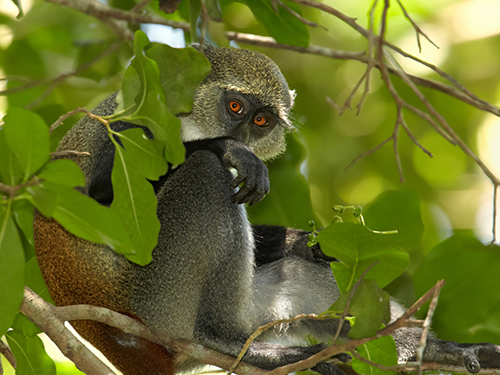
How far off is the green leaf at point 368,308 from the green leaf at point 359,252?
14 cm

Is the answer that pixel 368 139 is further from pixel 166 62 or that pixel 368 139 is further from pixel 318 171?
pixel 166 62

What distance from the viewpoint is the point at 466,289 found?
151 inches

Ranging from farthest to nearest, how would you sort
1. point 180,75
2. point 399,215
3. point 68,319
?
1. point 399,215
2. point 68,319
3. point 180,75

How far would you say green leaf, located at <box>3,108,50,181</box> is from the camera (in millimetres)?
1942

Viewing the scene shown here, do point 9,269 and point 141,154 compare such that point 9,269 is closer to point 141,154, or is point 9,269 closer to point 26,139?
point 26,139

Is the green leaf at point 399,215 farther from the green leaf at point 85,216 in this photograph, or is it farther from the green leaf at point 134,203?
the green leaf at point 85,216

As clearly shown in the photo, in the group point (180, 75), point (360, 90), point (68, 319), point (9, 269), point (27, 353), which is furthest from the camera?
point (360, 90)

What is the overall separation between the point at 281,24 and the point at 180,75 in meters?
1.54

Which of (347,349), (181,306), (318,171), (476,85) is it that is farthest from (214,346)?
(476,85)

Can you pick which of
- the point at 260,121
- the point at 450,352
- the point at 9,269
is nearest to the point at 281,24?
the point at 260,121

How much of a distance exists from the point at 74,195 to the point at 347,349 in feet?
4.41

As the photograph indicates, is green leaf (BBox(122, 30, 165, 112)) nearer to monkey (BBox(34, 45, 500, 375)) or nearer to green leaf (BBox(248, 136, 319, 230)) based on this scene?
monkey (BBox(34, 45, 500, 375))

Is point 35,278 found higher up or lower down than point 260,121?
lower down

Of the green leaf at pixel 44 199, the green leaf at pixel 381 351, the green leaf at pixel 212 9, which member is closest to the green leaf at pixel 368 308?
the green leaf at pixel 381 351
